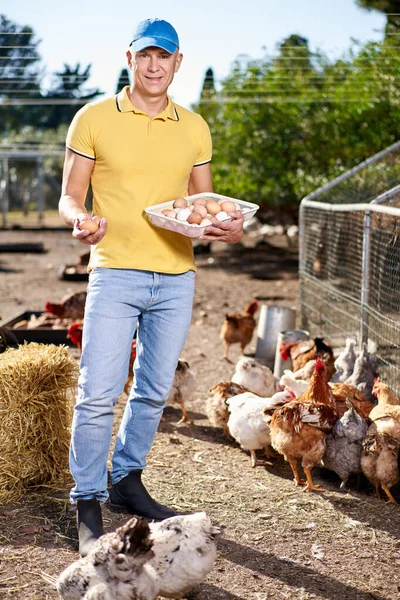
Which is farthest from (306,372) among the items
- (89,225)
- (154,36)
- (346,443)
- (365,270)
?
(154,36)

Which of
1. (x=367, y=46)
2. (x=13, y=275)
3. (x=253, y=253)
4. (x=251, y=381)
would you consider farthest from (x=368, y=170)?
(x=253, y=253)

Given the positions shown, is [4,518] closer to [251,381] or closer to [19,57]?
[251,381]

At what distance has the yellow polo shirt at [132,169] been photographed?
2.83m

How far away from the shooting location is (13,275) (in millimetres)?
12703

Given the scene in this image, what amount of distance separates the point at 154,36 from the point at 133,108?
1.00ft

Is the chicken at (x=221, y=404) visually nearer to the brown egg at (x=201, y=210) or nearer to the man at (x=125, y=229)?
the man at (x=125, y=229)

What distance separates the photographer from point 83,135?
2809 millimetres

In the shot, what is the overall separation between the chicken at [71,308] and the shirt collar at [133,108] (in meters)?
4.60

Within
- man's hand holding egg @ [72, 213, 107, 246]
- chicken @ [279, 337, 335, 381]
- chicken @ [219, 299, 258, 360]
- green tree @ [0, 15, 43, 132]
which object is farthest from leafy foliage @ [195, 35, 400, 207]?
man's hand holding egg @ [72, 213, 107, 246]

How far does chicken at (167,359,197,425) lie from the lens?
4.89 m

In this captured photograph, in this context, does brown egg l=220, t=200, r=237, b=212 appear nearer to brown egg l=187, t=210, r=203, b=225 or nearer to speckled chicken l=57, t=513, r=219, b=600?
brown egg l=187, t=210, r=203, b=225

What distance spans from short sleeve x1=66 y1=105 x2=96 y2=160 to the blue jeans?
500 mm

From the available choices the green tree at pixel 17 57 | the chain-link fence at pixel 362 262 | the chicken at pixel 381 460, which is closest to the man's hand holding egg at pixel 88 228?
the chicken at pixel 381 460

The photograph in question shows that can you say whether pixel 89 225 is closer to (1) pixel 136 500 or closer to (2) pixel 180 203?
(2) pixel 180 203
